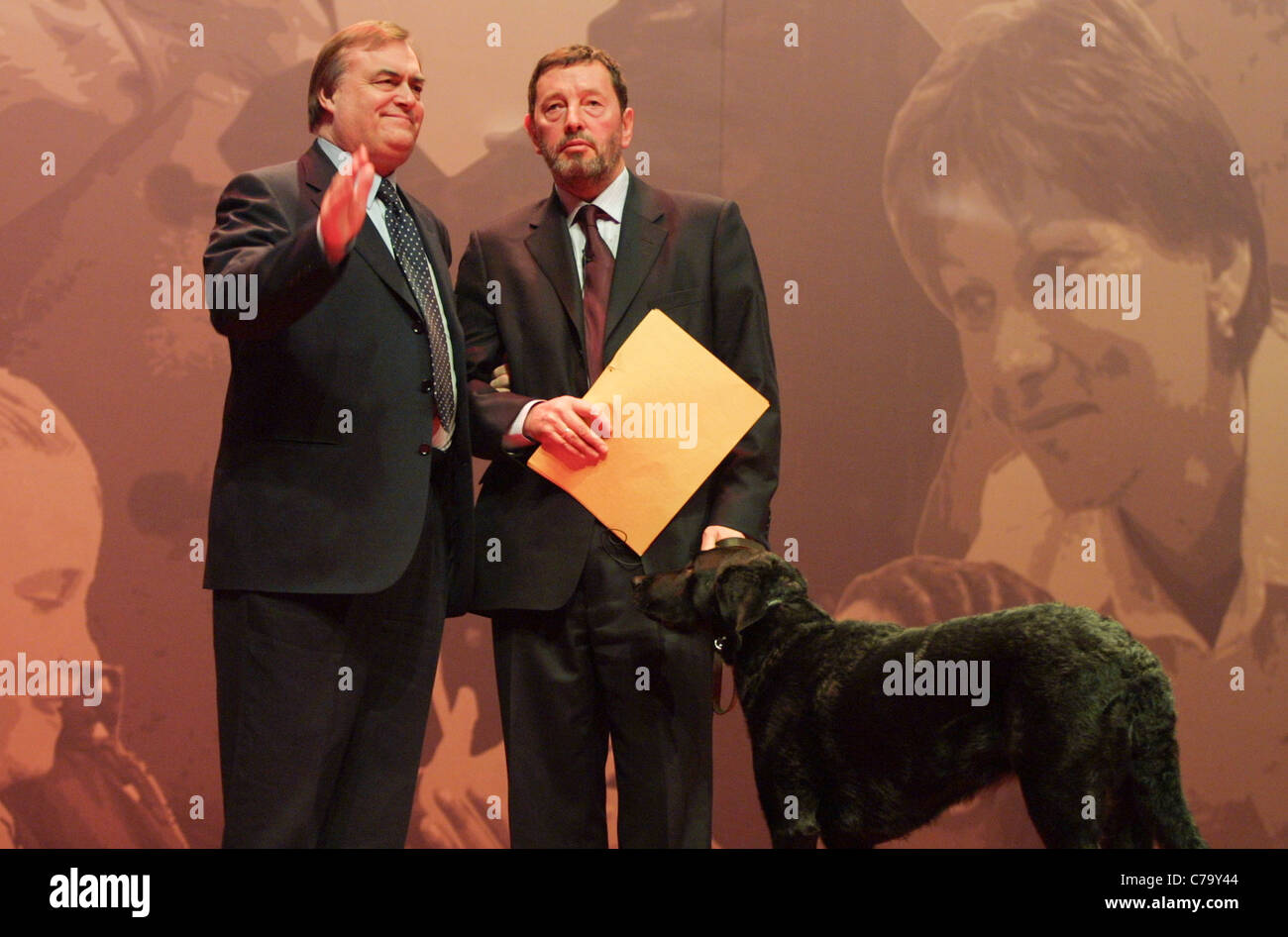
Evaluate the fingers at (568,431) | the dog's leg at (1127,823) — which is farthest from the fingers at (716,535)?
the dog's leg at (1127,823)

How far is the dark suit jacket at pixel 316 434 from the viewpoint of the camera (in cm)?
198

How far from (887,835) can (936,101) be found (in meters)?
2.18

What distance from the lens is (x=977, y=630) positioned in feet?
6.89

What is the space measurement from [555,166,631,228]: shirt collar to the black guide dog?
0.73 metres

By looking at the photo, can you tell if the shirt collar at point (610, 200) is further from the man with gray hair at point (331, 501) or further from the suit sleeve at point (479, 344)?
the man with gray hair at point (331, 501)

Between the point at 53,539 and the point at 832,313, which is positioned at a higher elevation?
the point at 832,313

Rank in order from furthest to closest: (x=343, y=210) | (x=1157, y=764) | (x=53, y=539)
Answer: (x=53, y=539), (x=1157, y=764), (x=343, y=210)

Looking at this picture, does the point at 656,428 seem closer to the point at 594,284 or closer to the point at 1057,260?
the point at 594,284

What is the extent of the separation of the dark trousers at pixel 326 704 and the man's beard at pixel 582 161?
0.70 meters

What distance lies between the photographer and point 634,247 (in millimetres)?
2277

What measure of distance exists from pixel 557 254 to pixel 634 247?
16 cm

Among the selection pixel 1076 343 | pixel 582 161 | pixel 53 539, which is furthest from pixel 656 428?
pixel 53 539

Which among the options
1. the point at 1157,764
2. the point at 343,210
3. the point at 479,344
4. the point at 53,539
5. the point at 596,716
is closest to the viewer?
the point at 343,210

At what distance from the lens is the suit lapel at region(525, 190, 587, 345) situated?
2.27 metres
